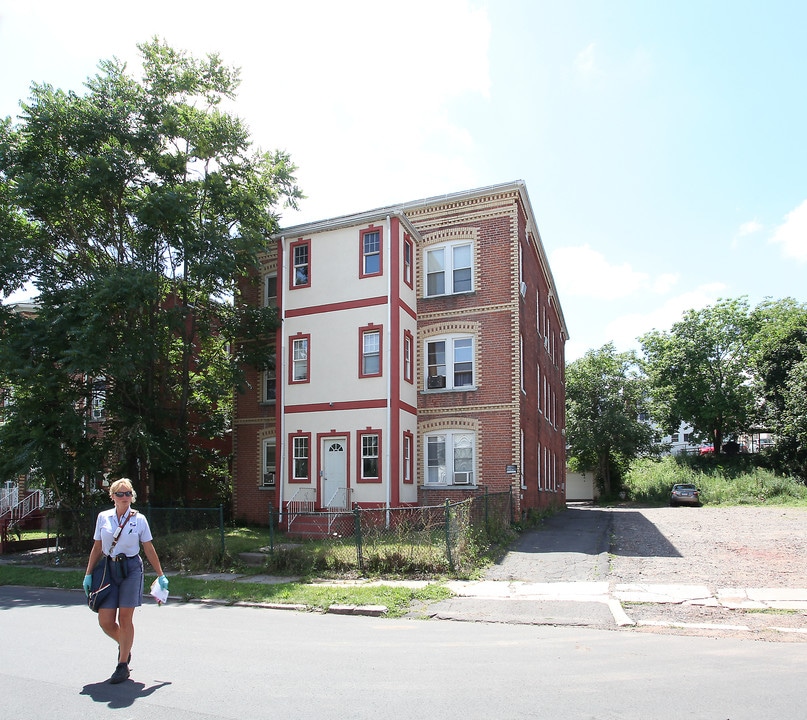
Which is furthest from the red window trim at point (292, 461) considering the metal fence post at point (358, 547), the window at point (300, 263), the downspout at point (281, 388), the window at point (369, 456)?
the metal fence post at point (358, 547)

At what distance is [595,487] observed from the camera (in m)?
52.0

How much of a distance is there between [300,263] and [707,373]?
123 feet

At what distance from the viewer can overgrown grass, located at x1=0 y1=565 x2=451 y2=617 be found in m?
10.8

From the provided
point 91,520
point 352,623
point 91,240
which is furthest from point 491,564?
A: point 91,240

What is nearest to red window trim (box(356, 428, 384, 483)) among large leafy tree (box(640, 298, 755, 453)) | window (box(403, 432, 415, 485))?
window (box(403, 432, 415, 485))

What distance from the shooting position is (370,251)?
21.1 metres

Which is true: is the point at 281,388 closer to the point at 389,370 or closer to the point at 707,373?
the point at 389,370

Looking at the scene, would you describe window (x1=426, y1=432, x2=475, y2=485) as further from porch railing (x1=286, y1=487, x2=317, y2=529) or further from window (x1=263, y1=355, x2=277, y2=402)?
window (x1=263, y1=355, x2=277, y2=402)

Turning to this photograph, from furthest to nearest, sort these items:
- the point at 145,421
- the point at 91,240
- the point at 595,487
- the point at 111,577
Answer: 1. the point at 595,487
2. the point at 91,240
3. the point at 145,421
4. the point at 111,577

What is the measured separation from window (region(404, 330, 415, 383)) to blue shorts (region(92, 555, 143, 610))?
15137 millimetres

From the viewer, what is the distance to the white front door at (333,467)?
805 inches

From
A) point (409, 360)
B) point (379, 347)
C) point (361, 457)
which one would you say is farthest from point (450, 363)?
point (361, 457)

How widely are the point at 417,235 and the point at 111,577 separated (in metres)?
17.6

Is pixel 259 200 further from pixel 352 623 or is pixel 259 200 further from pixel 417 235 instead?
pixel 352 623
